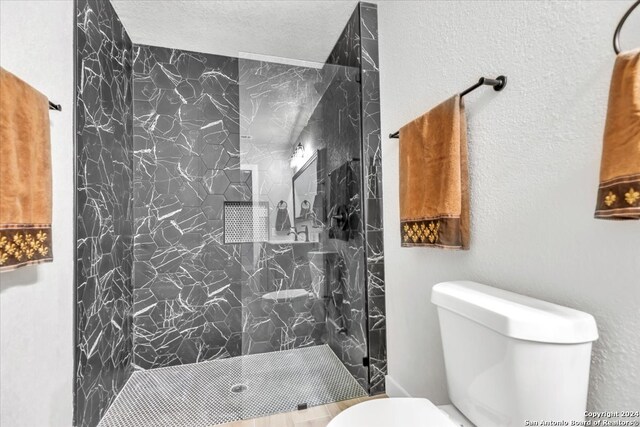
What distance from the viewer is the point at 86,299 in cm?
164

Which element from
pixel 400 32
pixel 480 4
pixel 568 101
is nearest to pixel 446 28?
pixel 480 4

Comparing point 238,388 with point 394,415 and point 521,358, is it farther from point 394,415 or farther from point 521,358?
point 521,358

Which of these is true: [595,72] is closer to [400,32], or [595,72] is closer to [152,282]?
[400,32]

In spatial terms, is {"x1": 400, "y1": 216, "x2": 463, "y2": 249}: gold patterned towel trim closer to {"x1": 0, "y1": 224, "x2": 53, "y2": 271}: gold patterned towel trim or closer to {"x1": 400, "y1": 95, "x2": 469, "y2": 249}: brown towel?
{"x1": 400, "y1": 95, "x2": 469, "y2": 249}: brown towel

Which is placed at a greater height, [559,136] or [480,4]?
[480,4]

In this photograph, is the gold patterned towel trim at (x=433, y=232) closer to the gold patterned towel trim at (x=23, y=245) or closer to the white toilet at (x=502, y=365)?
the white toilet at (x=502, y=365)

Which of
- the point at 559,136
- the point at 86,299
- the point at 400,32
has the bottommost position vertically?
the point at 86,299

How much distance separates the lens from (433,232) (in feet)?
4.30

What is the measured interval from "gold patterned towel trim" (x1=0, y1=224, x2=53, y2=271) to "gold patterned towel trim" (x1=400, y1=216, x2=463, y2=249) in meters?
1.52

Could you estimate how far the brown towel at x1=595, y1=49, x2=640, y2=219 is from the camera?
2.13ft

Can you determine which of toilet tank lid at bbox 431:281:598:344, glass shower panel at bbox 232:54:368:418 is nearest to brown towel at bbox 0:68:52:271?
glass shower panel at bbox 232:54:368:418

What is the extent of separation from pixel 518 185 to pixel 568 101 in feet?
0.94

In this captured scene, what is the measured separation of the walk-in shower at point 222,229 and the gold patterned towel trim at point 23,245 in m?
0.46

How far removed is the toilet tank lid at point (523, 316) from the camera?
2.49 ft
